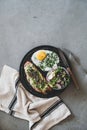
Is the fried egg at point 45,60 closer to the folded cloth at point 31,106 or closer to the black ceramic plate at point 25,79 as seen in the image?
the black ceramic plate at point 25,79

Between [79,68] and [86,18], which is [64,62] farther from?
[86,18]

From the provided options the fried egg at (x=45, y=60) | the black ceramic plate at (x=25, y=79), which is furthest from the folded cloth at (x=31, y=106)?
the fried egg at (x=45, y=60)

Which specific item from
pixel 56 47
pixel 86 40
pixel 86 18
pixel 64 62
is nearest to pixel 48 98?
pixel 64 62

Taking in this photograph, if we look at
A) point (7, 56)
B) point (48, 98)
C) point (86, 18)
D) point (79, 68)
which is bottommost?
point (48, 98)

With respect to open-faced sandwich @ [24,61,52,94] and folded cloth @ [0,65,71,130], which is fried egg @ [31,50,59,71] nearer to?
open-faced sandwich @ [24,61,52,94]

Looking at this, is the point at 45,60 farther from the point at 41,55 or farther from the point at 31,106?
the point at 31,106

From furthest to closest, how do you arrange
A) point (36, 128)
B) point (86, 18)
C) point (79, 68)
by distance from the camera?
1. point (86, 18)
2. point (79, 68)
3. point (36, 128)

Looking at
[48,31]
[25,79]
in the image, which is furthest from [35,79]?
[48,31]
